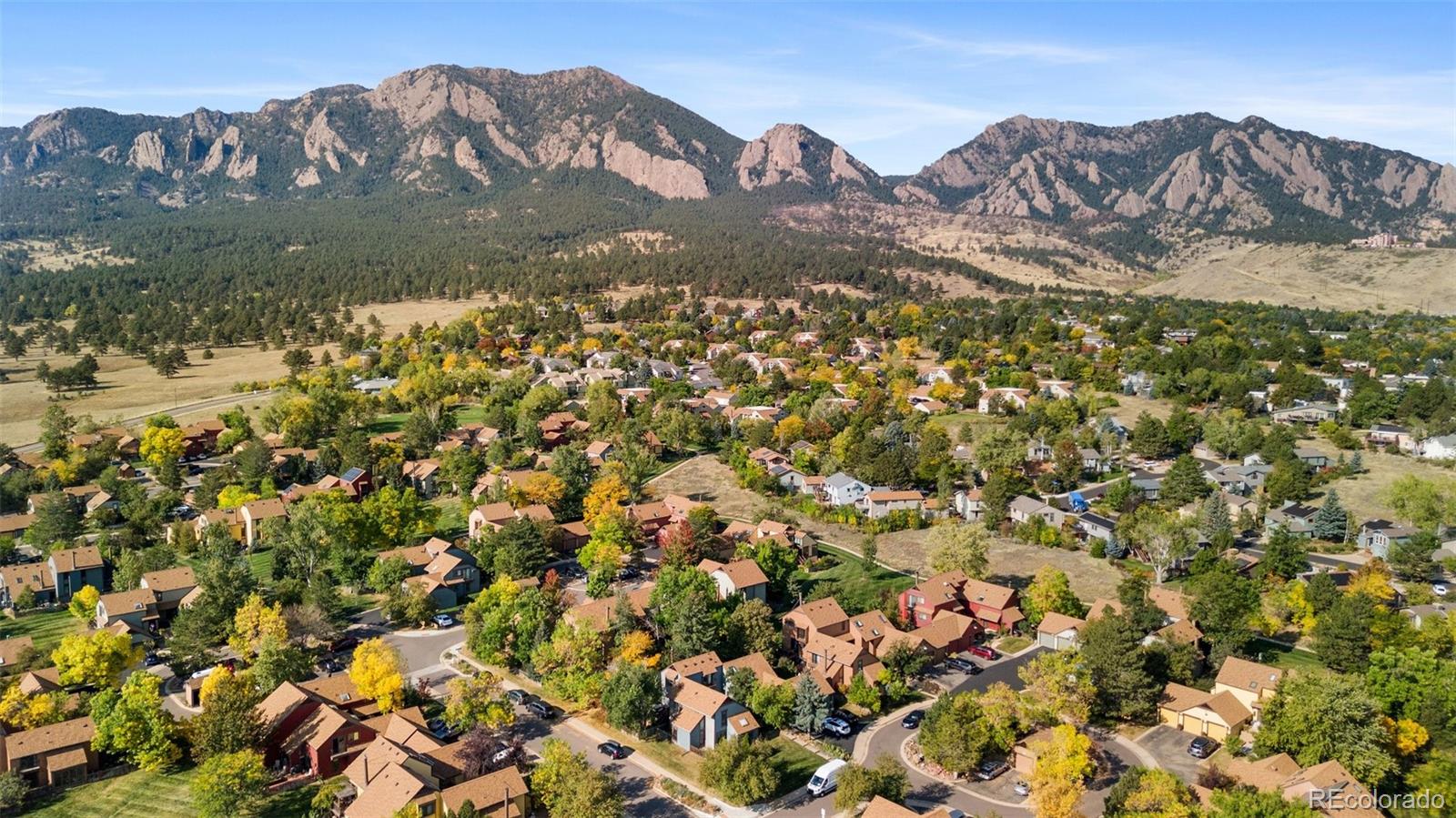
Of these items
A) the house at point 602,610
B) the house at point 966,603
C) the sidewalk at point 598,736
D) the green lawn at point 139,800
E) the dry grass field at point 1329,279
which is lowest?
the green lawn at point 139,800

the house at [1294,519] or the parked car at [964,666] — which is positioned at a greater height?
the house at [1294,519]

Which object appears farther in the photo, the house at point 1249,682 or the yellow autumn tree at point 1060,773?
the house at point 1249,682

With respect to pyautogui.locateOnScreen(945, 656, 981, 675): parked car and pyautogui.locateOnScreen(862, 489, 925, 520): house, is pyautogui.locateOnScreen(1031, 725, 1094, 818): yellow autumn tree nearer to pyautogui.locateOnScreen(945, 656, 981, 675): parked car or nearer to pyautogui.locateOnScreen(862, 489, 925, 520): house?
pyautogui.locateOnScreen(945, 656, 981, 675): parked car

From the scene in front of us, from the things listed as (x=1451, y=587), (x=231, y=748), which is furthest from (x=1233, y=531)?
(x=231, y=748)

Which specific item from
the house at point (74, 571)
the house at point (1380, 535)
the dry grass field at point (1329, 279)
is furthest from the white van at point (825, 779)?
the dry grass field at point (1329, 279)

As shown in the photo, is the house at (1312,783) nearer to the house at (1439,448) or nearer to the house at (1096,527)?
the house at (1096,527)

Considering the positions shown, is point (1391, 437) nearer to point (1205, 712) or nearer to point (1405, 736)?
point (1405, 736)

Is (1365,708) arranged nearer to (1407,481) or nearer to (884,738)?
(884,738)
